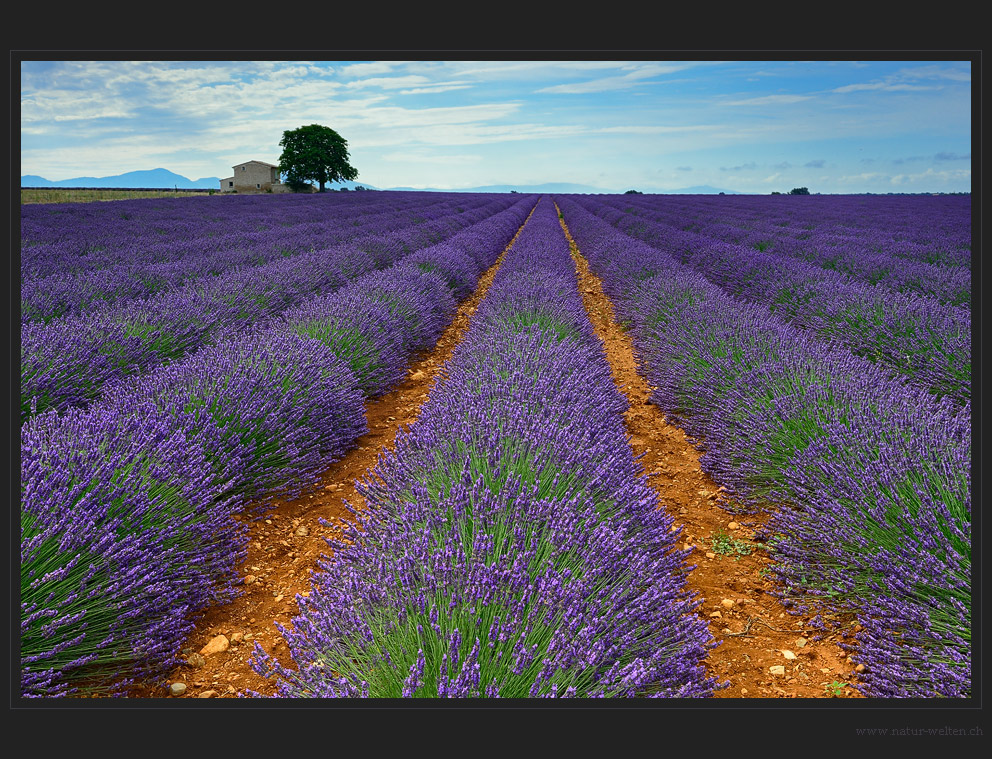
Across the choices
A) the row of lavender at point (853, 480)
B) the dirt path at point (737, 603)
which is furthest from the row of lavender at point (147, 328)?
the row of lavender at point (853, 480)

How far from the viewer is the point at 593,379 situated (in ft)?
11.3

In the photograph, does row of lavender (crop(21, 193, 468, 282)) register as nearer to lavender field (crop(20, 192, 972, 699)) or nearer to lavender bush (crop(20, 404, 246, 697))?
lavender field (crop(20, 192, 972, 699))

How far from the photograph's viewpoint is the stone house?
153 ft

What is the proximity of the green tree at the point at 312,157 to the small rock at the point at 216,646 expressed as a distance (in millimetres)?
44716

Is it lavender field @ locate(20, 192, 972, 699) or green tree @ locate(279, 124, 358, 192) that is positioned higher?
green tree @ locate(279, 124, 358, 192)

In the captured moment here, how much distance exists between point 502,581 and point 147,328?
3661 millimetres

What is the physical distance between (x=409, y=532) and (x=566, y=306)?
12.2ft

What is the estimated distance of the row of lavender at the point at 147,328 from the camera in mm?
3037

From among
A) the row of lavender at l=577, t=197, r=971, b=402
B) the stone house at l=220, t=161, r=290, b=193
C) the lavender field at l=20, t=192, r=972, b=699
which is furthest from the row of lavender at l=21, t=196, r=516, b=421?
the stone house at l=220, t=161, r=290, b=193

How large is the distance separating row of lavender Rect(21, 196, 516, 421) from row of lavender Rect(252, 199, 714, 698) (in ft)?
5.05

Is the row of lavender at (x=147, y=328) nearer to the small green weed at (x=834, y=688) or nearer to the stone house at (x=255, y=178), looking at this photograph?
the small green weed at (x=834, y=688)

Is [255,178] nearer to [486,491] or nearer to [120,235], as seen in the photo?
[120,235]
